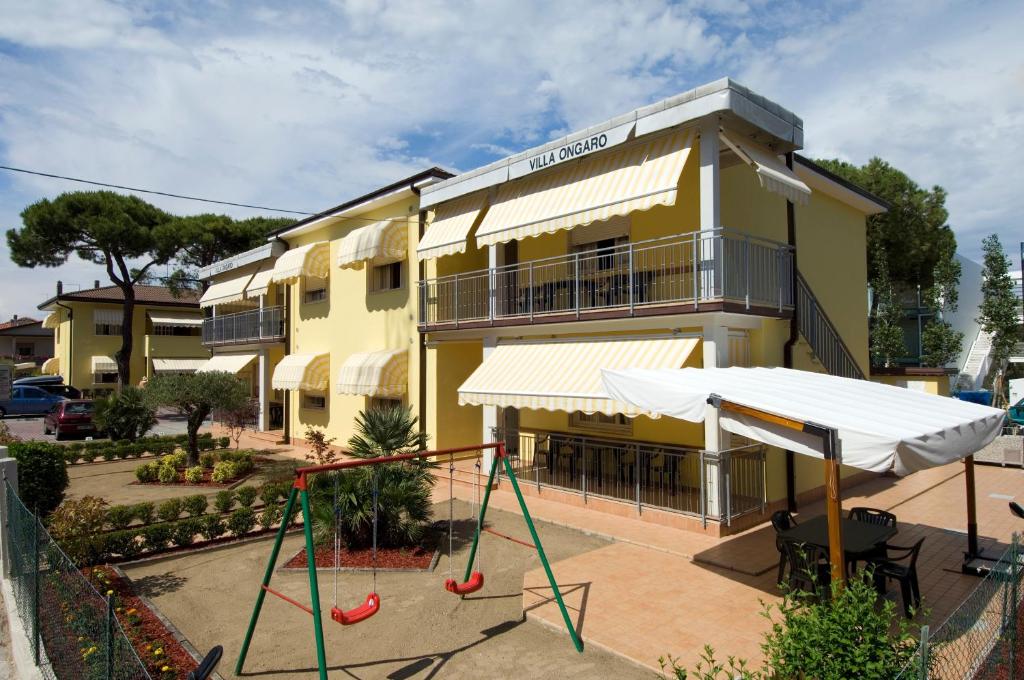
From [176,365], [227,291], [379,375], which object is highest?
[227,291]

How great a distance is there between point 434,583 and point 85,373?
4328cm

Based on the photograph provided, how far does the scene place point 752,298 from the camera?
12031 mm

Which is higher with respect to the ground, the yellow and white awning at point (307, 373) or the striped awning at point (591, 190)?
the striped awning at point (591, 190)

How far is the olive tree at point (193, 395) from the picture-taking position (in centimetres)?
1758

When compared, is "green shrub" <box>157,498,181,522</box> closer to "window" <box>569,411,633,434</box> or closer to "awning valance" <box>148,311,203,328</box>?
"window" <box>569,411,633,434</box>

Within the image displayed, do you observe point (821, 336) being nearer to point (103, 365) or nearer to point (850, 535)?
point (850, 535)

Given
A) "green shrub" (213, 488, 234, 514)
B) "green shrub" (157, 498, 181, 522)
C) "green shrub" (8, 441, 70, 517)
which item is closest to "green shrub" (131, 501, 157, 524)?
"green shrub" (157, 498, 181, 522)

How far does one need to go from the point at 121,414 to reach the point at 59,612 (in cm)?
2081

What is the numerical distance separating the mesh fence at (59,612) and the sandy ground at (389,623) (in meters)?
1.38

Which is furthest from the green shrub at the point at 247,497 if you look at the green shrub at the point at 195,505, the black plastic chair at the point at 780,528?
the black plastic chair at the point at 780,528

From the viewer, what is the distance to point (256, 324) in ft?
88.3

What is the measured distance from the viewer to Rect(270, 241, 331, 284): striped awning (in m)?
21.4

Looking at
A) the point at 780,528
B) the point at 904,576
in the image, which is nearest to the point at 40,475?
the point at 780,528

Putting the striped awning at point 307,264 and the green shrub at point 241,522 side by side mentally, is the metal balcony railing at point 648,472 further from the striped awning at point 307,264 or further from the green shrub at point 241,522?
the striped awning at point 307,264
